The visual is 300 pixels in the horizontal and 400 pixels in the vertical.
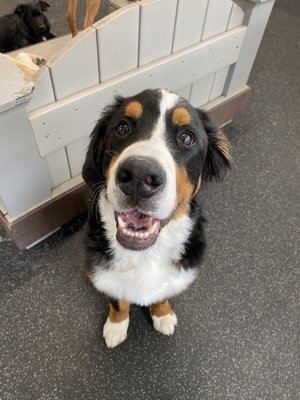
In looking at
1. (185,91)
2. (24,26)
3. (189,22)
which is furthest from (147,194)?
(24,26)

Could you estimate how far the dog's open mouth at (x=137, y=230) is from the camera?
0.96m

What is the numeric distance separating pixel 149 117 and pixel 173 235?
0.40 meters

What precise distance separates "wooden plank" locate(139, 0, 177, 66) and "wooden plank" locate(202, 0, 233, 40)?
243mm

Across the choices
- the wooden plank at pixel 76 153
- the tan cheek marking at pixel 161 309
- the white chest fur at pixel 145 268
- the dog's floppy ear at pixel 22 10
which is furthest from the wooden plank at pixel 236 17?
the dog's floppy ear at pixel 22 10

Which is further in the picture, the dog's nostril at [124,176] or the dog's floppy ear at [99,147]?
the dog's floppy ear at [99,147]

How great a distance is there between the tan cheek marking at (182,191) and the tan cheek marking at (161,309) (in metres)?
0.50

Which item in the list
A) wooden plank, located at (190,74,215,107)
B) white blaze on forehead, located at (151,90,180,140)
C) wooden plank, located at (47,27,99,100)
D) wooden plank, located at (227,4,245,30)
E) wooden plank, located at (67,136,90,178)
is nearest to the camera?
white blaze on forehead, located at (151,90,180,140)

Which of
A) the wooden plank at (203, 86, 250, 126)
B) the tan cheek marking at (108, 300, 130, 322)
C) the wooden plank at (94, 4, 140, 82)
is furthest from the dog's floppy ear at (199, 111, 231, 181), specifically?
the wooden plank at (203, 86, 250, 126)

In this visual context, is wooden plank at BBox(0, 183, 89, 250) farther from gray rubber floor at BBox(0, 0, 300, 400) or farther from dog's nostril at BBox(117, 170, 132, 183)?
dog's nostril at BBox(117, 170, 132, 183)

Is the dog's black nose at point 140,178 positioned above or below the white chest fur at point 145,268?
above

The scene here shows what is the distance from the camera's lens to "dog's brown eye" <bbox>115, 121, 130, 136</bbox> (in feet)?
3.27

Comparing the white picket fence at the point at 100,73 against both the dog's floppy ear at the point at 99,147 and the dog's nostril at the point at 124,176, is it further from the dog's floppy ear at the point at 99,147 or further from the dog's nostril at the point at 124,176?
the dog's nostril at the point at 124,176

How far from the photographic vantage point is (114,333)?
4.50 ft

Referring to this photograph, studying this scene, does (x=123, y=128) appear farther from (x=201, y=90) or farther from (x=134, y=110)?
(x=201, y=90)
